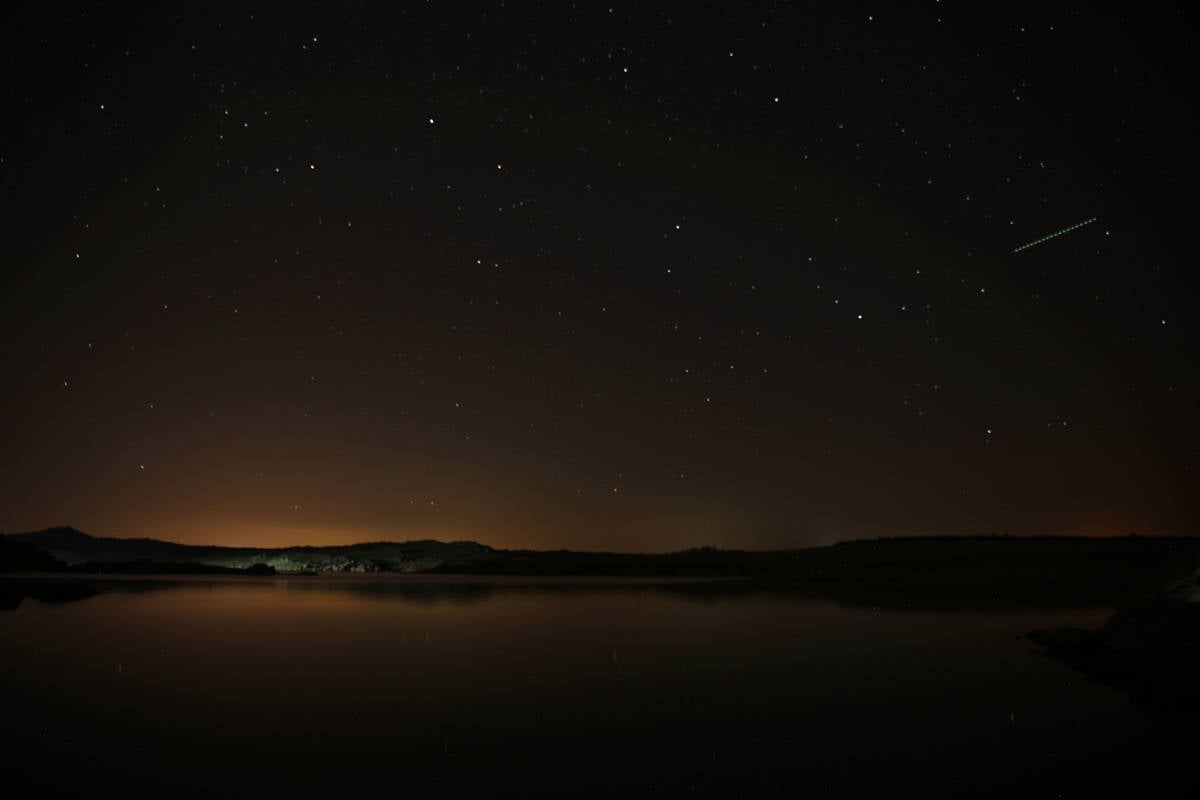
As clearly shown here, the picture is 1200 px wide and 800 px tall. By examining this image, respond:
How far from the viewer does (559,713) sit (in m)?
11.5

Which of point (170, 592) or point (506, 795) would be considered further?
point (170, 592)

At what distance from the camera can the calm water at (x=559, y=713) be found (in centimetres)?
825

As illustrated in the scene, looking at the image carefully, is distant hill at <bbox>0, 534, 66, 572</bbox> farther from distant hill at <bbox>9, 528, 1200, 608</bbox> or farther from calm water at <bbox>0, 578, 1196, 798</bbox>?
calm water at <bbox>0, 578, 1196, 798</bbox>

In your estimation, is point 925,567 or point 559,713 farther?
point 925,567

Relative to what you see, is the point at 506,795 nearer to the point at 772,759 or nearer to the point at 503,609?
the point at 772,759

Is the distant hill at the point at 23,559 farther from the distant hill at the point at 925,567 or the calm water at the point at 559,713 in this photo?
the calm water at the point at 559,713

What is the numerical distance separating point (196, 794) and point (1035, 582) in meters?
49.7

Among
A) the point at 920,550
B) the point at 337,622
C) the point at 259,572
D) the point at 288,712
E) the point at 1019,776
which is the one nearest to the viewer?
the point at 1019,776

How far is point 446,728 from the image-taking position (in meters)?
10.5

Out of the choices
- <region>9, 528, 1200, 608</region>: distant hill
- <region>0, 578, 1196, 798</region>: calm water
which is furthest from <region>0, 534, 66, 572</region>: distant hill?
<region>0, 578, 1196, 798</region>: calm water

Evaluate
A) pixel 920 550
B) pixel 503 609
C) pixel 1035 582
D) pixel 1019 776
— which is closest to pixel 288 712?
pixel 1019 776

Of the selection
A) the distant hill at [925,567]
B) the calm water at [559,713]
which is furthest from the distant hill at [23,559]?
the calm water at [559,713]

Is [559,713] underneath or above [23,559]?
underneath

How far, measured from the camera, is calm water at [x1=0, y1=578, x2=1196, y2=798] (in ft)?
27.1
